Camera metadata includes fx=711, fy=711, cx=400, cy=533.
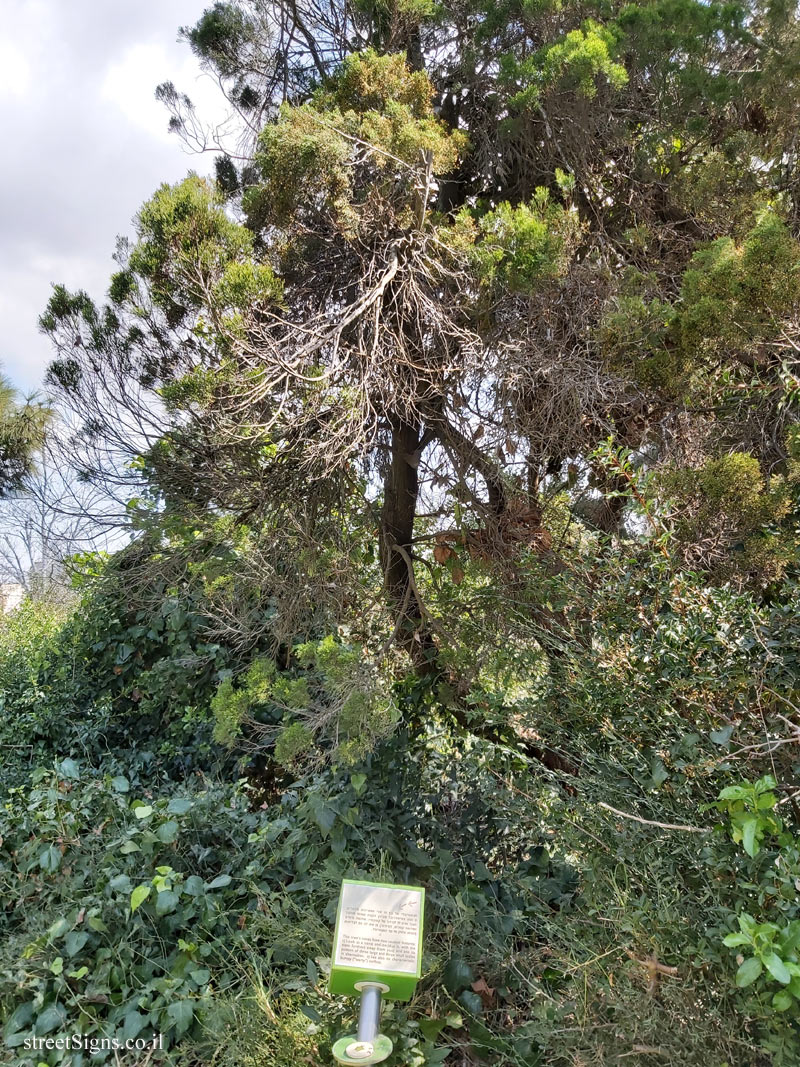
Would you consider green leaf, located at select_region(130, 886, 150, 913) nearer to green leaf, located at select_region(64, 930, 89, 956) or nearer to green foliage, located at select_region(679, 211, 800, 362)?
green leaf, located at select_region(64, 930, 89, 956)

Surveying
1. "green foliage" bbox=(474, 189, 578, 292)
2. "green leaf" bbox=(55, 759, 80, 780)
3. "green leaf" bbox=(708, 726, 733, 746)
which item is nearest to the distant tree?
A: "green leaf" bbox=(55, 759, 80, 780)

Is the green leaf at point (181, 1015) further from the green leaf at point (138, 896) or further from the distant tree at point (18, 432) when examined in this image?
the distant tree at point (18, 432)

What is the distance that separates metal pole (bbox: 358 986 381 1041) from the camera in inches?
70.7

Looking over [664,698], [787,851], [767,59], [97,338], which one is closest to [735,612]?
[664,698]

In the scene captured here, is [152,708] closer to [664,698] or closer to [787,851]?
[664,698]

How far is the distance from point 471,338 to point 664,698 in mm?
1404

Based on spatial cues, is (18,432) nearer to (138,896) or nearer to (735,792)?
(138,896)

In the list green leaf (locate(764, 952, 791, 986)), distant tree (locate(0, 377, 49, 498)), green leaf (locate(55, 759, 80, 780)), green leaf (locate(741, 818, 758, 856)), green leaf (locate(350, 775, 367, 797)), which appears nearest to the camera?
green leaf (locate(764, 952, 791, 986))

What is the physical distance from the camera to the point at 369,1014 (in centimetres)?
184

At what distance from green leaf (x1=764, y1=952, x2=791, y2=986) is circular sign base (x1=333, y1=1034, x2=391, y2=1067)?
0.93 m

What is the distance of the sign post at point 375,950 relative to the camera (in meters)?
1.86

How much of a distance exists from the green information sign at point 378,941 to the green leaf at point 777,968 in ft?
3.06

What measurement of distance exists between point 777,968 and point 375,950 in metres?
1.03

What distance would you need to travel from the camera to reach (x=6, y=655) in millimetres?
5332
